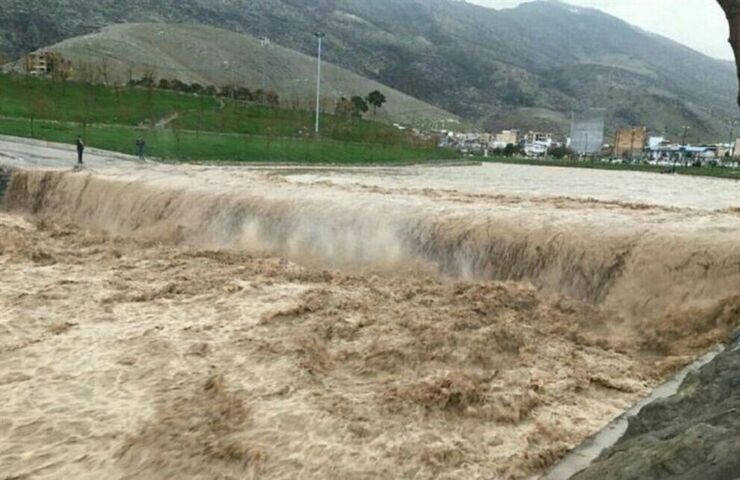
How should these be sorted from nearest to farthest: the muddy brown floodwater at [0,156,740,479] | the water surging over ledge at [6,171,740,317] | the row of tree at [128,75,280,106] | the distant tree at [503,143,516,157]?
the muddy brown floodwater at [0,156,740,479] → the water surging over ledge at [6,171,740,317] → the row of tree at [128,75,280,106] → the distant tree at [503,143,516,157]

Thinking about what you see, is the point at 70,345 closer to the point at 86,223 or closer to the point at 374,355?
the point at 374,355

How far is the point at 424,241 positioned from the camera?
14180 mm

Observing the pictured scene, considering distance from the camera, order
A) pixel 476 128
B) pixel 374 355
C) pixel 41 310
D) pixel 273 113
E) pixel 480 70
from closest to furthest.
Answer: pixel 374 355 < pixel 41 310 < pixel 273 113 < pixel 476 128 < pixel 480 70

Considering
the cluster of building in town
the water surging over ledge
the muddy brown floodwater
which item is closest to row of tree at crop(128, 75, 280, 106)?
the cluster of building in town

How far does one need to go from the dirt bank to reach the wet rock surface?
1.18 m

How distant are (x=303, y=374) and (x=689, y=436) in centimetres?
511

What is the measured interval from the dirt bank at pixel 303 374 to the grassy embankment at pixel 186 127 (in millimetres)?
25932

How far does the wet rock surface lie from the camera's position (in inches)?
144

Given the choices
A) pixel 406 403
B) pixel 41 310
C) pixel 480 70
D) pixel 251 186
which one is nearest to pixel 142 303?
pixel 41 310

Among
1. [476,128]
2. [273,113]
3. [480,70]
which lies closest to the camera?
[273,113]

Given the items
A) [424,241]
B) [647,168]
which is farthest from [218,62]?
[424,241]

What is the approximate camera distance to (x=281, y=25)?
529 ft

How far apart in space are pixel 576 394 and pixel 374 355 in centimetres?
242

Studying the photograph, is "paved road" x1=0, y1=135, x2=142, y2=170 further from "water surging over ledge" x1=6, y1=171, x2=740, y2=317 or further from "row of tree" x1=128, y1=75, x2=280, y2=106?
"row of tree" x1=128, y1=75, x2=280, y2=106
